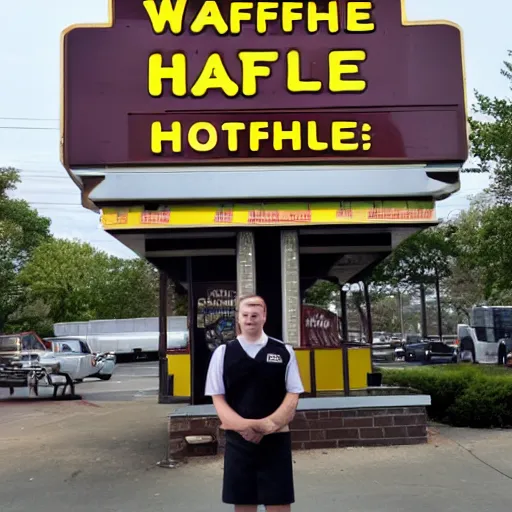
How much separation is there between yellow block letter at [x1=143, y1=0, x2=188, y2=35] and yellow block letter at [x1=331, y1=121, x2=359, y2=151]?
236 cm

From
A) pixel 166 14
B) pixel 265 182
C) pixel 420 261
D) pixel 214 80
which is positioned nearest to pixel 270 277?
pixel 265 182

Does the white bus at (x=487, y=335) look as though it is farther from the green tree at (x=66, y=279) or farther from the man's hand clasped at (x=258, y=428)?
the man's hand clasped at (x=258, y=428)

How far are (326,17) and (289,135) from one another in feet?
5.54

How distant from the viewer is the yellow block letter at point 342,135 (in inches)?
320

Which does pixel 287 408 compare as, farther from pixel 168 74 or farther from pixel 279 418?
pixel 168 74

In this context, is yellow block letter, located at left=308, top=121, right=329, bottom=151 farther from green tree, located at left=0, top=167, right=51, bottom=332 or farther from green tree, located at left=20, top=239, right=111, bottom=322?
green tree, located at left=20, top=239, right=111, bottom=322

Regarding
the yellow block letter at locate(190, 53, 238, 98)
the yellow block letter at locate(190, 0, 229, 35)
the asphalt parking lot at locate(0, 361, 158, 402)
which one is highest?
the yellow block letter at locate(190, 0, 229, 35)

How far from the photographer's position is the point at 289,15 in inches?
331

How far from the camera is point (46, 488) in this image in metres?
6.88

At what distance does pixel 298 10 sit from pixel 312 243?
3.48m

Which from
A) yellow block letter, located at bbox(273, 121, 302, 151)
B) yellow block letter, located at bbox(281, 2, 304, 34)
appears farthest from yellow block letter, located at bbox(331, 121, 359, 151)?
yellow block letter, located at bbox(281, 2, 304, 34)

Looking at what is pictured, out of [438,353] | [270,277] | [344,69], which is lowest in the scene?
[438,353]

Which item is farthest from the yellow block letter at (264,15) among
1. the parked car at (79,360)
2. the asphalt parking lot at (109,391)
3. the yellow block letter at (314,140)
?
the parked car at (79,360)

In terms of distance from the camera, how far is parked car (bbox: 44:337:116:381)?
21.6 meters
